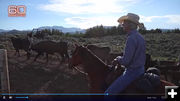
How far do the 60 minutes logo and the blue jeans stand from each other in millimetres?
2387

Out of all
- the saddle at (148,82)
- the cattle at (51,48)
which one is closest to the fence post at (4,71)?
the saddle at (148,82)

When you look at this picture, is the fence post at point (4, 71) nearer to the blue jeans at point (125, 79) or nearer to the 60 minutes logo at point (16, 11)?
the 60 minutes logo at point (16, 11)

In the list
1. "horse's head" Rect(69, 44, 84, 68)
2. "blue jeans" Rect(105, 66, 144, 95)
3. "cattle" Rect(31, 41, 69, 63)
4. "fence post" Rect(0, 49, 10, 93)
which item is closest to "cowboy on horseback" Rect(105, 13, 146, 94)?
"blue jeans" Rect(105, 66, 144, 95)

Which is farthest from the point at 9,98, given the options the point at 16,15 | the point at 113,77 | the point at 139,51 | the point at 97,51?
the point at 97,51

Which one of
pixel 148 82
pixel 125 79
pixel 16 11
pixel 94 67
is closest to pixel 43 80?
pixel 16 11

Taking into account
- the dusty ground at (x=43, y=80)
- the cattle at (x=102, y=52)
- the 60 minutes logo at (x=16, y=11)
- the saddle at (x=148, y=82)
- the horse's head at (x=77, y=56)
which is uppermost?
the 60 minutes logo at (x=16, y=11)

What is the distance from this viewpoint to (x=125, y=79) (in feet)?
10.8

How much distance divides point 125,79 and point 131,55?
1.37 feet

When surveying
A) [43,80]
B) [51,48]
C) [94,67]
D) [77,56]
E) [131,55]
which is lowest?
[43,80]

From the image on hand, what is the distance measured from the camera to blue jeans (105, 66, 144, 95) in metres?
3.28

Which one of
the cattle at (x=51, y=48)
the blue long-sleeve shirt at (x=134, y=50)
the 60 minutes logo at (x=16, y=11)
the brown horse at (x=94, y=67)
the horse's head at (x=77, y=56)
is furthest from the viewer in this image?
the cattle at (x=51, y=48)

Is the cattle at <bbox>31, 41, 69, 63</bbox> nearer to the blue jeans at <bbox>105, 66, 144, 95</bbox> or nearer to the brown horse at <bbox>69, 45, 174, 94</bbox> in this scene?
the brown horse at <bbox>69, 45, 174, 94</bbox>

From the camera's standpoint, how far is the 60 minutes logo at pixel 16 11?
4258 millimetres

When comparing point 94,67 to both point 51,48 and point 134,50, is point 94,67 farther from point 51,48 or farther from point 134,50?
point 51,48
